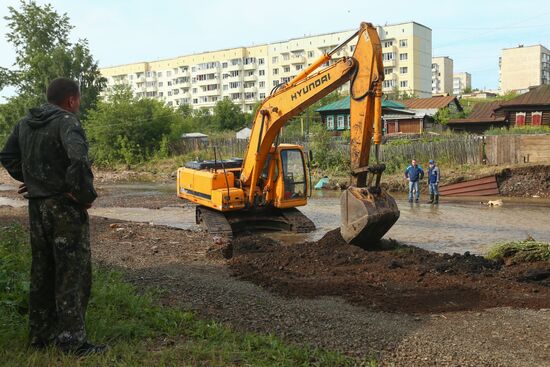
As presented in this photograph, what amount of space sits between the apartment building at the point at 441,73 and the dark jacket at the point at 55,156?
133 m

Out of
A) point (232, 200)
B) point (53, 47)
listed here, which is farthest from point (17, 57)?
point (232, 200)

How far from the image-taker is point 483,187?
74.8 feet

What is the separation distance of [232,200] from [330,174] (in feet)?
58.0

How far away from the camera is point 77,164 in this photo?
3.79 metres

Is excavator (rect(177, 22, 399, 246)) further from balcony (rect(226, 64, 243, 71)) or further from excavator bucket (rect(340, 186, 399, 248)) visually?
balcony (rect(226, 64, 243, 71))

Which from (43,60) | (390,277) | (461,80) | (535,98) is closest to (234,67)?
(43,60)

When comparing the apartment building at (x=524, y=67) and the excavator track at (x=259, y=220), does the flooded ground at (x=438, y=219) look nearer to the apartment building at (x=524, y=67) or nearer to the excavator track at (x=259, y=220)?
the excavator track at (x=259, y=220)

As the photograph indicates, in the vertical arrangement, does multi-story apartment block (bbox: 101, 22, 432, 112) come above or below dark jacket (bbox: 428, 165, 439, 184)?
above

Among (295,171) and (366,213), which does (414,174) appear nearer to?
(295,171)

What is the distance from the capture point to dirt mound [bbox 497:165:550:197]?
879 inches

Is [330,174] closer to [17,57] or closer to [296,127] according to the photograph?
[296,127]

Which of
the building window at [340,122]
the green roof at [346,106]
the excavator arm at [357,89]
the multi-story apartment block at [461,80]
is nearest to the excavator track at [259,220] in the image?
the excavator arm at [357,89]

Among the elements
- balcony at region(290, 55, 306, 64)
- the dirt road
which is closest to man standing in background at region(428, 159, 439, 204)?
the dirt road

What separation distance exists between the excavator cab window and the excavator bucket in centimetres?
366
